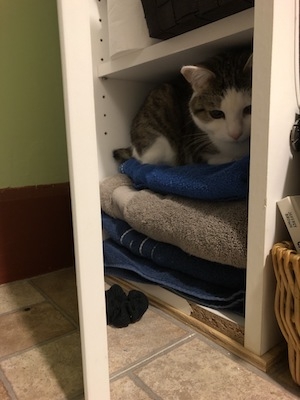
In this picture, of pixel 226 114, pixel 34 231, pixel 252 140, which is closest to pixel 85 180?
pixel 252 140

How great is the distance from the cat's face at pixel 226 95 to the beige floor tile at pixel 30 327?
0.60 meters

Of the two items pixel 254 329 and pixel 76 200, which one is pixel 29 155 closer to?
pixel 76 200

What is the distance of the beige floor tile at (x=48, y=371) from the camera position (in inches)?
22.6

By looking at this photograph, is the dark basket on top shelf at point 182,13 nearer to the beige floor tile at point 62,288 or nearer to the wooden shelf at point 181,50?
the wooden shelf at point 181,50

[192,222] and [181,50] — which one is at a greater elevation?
[181,50]

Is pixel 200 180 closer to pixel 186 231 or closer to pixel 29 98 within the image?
pixel 186 231

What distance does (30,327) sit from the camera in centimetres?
77

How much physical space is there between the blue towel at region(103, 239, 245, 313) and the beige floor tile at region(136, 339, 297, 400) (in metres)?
0.11

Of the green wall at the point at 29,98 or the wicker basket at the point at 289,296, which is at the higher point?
the green wall at the point at 29,98

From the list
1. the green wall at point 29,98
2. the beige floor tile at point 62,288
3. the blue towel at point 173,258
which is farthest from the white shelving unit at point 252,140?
the beige floor tile at point 62,288

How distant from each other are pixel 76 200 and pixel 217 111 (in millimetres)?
560

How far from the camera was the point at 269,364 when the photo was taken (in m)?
0.62

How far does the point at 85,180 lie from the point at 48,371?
40 centimetres

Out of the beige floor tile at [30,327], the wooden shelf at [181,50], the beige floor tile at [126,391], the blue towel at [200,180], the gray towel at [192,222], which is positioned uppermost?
the wooden shelf at [181,50]
